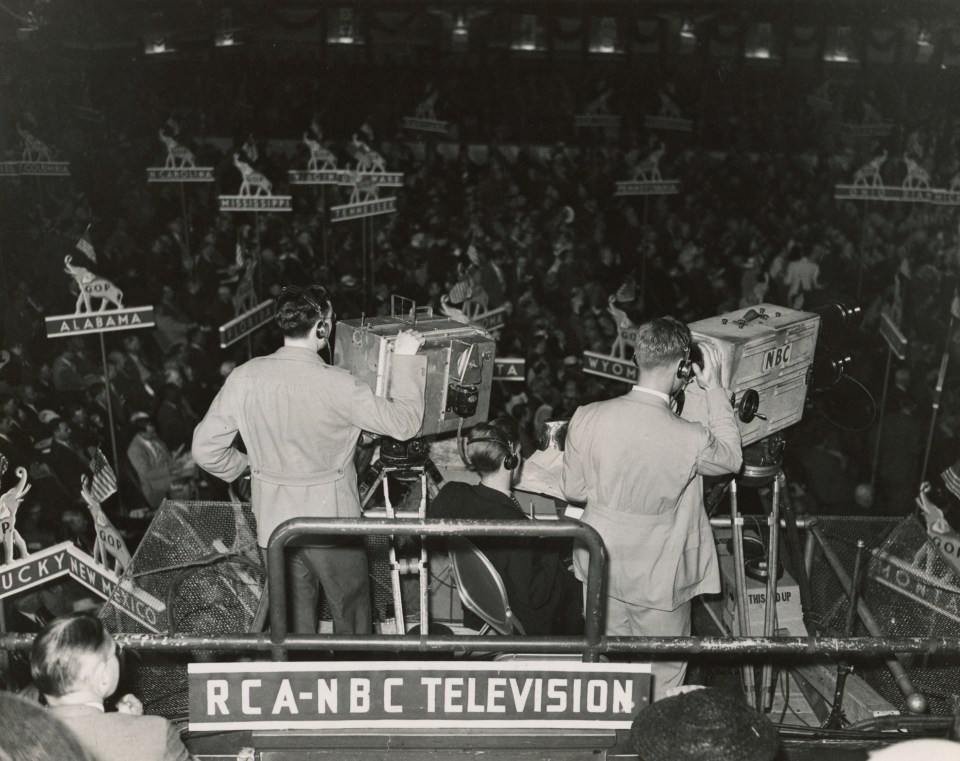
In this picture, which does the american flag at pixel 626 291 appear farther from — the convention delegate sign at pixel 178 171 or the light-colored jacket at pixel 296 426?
the light-colored jacket at pixel 296 426

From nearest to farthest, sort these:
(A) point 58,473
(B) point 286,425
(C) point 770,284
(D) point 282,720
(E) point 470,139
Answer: (D) point 282,720, (B) point 286,425, (A) point 58,473, (C) point 770,284, (E) point 470,139

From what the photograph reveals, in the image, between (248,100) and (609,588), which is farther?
(248,100)

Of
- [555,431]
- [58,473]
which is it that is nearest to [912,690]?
[555,431]

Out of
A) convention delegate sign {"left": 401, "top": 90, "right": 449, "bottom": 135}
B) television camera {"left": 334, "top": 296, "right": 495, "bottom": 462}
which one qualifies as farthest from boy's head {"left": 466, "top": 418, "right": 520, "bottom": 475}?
convention delegate sign {"left": 401, "top": 90, "right": 449, "bottom": 135}

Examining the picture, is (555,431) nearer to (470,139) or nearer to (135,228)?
(135,228)

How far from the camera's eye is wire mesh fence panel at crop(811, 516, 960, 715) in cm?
441

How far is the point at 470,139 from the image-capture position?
65.5 ft

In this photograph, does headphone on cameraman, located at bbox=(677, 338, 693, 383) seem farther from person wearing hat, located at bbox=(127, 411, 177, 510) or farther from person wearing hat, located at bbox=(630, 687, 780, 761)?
person wearing hat, located at bbox=(127, 411, 177, 510)

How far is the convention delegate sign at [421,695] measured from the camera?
2.65m

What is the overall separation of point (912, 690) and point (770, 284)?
11669mm

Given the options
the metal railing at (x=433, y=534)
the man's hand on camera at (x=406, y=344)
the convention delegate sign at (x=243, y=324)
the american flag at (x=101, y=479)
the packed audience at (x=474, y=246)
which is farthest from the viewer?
the packed audience at (x=474, y=246)

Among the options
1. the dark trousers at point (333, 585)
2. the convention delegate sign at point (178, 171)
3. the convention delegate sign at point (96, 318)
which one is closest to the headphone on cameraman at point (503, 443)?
the dark trousers at point (333, 585)

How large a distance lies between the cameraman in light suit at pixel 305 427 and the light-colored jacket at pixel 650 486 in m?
0.81

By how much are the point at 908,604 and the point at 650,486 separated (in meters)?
2.02
